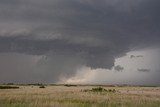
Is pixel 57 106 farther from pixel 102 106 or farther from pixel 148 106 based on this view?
pixel 148 106

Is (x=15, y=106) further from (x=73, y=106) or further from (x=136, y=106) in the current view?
(x=136, y=106)

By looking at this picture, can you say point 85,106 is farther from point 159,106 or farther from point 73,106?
point 159,106

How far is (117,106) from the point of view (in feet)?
92.2

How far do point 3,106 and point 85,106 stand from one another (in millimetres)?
7439

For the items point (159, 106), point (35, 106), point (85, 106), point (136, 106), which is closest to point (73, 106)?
point (85, 106)

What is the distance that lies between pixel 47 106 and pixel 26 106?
1.80 m

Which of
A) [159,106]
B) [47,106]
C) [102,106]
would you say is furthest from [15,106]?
[159,106]

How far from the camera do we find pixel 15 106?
85.3 feet

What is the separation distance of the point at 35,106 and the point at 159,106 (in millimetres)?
11993

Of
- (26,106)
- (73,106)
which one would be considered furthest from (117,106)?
(26,106)

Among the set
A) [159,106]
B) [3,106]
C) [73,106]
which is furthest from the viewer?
[159,106]

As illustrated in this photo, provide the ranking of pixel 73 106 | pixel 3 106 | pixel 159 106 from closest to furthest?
pixel 3 106 < pixel 73 106 < pixel 159 106

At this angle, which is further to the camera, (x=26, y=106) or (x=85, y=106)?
(x=85, y=106)

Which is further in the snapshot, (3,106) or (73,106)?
(73,106)
